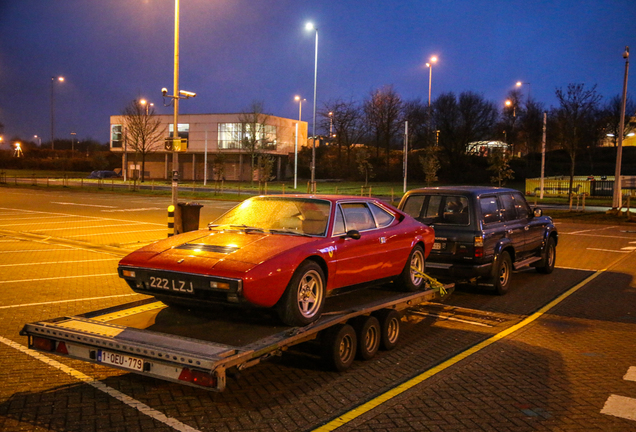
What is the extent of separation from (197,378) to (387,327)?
2.74 m

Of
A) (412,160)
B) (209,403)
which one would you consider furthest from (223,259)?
(412,160)

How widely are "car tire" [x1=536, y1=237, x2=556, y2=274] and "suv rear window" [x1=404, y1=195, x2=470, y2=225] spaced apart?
3.19 metres

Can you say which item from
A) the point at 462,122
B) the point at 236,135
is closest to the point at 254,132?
the point at 236,135

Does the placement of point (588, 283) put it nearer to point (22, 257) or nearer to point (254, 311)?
point (254, 311)

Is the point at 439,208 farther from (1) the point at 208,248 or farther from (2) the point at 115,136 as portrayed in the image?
(2) the point at 115,136

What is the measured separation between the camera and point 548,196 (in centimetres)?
4491

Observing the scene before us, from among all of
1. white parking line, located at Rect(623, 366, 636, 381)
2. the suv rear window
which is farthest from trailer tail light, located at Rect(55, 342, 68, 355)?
the suv rear window

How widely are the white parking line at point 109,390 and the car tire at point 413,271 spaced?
12.5 feet

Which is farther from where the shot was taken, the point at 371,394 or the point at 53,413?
the point at 371,394

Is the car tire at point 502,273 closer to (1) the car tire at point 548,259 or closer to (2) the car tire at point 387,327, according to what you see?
(1) the car tire at point 548,259

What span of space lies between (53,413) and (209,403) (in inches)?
48.7

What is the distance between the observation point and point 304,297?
5.70 m

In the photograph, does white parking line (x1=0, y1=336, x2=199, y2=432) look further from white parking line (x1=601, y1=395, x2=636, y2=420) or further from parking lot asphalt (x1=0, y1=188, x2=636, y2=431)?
white parking line (x1=601, y1=395, x2=636, y2=420)

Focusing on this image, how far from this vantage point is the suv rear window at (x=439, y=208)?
966 cm
